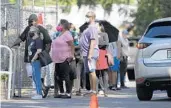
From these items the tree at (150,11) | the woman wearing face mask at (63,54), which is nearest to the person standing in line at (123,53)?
the tree at (150,11)

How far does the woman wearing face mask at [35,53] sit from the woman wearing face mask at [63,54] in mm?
532

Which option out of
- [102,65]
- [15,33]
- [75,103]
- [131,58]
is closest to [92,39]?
[75,103]

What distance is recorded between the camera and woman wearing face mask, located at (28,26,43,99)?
1798 centimetres

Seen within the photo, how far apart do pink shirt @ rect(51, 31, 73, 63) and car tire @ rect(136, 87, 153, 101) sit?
6.59 feet

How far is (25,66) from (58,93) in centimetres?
109

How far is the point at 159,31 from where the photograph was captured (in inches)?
675

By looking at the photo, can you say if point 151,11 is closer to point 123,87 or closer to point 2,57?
point 123,87

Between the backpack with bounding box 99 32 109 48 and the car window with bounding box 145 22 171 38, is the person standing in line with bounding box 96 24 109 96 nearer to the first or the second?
the backpack with bounding box 99 32 109 48

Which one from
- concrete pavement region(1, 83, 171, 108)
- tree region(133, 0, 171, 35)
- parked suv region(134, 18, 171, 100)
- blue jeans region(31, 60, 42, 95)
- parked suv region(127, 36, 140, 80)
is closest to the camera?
concrete pavement region(1, 83, 171, 108)

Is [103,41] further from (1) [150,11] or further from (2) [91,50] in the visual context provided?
(1) [150,11]

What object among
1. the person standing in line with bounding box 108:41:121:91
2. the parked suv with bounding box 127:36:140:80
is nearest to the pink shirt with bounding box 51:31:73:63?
the person standing in line with bounding box 108:41:121:91

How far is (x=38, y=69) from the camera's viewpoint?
18000 mm

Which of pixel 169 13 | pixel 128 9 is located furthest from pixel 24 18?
pixel 128 9

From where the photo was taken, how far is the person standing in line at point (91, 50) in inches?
677
